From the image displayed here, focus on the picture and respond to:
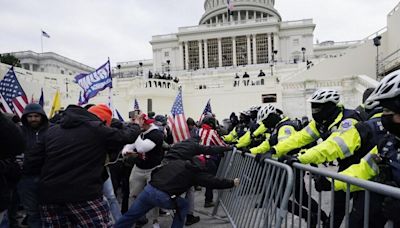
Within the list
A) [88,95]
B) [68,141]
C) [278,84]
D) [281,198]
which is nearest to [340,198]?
[281,198]

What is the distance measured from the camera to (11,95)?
6.76 m

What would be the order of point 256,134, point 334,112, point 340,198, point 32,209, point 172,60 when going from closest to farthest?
point 340,198
point 334,112
point 32,209
point 256,134
point 172,60

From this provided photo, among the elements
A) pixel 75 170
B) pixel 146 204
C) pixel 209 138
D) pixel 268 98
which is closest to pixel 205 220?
pixel 209 138

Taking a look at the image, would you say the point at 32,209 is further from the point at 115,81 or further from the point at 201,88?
the point at 115,81

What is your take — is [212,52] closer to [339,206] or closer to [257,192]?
[257,192]

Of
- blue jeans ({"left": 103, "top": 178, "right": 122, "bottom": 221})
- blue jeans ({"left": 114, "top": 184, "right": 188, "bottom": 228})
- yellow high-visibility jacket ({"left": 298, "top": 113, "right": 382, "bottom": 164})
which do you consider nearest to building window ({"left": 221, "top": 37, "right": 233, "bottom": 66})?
blue jeans ({"left": 103, "top": 178, "right": 122, "bottom": 221})

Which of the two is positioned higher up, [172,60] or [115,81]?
[172,60]

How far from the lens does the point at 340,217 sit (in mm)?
3430

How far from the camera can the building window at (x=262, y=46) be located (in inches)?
2653

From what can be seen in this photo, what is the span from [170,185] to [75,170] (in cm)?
135

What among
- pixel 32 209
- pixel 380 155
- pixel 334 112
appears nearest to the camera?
pixel 380 155

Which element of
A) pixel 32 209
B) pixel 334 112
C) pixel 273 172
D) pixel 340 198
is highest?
pixel 334 112

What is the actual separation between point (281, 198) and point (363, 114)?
2.28 meters

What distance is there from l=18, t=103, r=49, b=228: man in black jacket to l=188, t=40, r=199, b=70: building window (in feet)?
214
